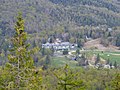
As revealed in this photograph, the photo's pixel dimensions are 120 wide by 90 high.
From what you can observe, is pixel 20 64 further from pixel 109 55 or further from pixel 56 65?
pixel 109 55

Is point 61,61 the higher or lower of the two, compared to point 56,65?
higher

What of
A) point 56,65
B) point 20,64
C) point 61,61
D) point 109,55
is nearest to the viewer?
point 20,64

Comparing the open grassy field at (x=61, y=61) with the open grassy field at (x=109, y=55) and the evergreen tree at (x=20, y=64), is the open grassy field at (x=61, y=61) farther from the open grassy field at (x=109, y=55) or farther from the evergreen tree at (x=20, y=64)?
the evergreen tree at (x=20, y=64)

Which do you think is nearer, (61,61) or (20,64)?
(20,64)

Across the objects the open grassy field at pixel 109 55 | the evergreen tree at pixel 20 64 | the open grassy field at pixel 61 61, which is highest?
the evergreen tree at pixel 20 64

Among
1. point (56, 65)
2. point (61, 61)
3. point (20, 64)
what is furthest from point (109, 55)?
point (20, 64)

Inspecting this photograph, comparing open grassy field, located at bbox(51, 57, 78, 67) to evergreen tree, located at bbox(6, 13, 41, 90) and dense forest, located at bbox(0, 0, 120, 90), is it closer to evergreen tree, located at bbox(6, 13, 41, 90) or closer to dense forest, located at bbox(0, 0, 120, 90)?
dense forest, located at bbox(0, 0, 120, 90)

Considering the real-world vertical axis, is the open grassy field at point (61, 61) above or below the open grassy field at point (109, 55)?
below

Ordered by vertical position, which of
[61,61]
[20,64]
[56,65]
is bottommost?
[56,65]

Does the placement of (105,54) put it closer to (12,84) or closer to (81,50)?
(81,50)

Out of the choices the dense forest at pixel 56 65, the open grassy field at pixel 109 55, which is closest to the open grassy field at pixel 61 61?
the dense forest at pixel 56 65

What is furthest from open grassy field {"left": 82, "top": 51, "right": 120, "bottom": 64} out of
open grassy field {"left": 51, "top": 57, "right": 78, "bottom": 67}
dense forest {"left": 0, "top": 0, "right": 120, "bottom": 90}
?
open grassy field {"left": 51, "top": 57, "right": 78, "bottom": 67}
